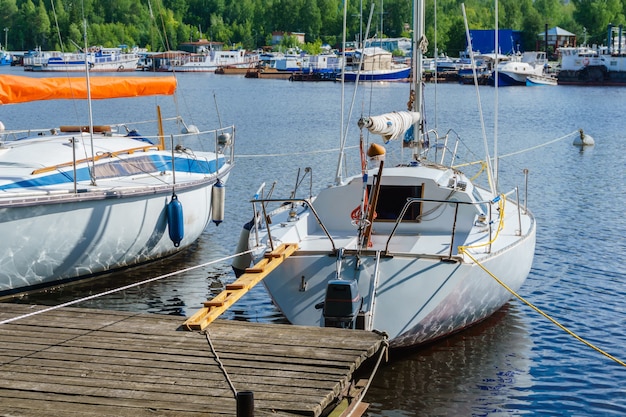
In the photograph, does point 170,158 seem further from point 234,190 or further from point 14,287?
point 234,190

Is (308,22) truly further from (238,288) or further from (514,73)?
(238,288)

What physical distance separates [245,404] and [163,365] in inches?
87.1

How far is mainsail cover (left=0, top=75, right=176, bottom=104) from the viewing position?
1902cm

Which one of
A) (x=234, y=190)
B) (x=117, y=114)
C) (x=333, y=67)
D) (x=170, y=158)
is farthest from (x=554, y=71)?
(x=170, y=158)

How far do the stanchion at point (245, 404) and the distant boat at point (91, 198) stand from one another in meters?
9.15

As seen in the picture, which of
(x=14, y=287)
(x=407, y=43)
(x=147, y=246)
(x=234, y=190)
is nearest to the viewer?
(x=14, y=287)

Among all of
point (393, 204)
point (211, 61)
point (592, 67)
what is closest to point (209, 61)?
point (211, 61)

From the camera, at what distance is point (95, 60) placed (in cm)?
14000

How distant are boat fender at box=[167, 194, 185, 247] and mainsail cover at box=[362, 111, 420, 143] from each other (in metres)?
4.77

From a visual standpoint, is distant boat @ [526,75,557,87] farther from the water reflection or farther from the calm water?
the water reflection

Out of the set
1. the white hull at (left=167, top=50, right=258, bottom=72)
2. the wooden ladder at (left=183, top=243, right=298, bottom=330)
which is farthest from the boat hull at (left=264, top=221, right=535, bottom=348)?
the white hull at (left=167, top=50, right=258, bottom=72)

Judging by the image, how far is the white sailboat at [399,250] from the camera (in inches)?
543

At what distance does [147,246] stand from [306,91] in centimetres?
7928

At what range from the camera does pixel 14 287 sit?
17203 mm
